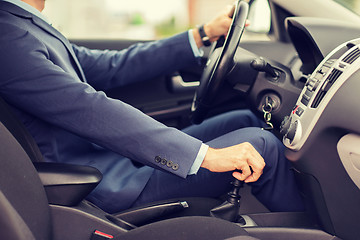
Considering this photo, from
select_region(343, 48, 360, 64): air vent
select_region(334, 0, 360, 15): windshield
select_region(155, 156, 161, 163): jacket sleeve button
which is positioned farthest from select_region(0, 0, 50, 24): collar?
select_region(334, 0, 360, 15): windshield

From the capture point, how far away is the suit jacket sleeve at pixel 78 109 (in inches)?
36.2

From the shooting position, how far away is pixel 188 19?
22.0 ft

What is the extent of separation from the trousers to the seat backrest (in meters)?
0.34

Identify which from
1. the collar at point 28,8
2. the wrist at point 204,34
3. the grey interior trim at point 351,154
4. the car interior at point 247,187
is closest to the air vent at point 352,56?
the car interior at point 247,187

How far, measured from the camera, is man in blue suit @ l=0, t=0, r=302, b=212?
3.03 ft

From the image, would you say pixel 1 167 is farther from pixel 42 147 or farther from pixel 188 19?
pixel 188 19

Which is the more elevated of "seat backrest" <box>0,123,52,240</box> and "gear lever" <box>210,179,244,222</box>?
"seat backrest" <box>0,123,52,240</box>

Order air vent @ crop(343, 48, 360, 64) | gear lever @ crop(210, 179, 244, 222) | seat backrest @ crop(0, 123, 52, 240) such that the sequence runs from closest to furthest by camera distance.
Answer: seat backrest @ crop(0, 123, 52, 240)
air vent @ crop(343, 48, 360, 64)
gear lever @ crop(210, 179, 244, 222)

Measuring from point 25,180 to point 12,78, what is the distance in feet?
0.92

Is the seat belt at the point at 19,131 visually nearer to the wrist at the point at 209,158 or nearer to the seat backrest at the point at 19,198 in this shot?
the seat backrest at the point at 19,198

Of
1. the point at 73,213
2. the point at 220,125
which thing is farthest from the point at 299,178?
the point at 73,213

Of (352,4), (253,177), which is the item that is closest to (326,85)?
(253,177)

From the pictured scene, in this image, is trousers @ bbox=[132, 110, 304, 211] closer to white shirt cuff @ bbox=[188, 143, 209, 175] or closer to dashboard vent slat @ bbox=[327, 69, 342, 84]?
white shirt cuff @ bbox=[188, 143, 209, 175]

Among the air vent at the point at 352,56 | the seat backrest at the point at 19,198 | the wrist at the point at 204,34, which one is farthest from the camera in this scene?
the wrist at the point at 204,34
